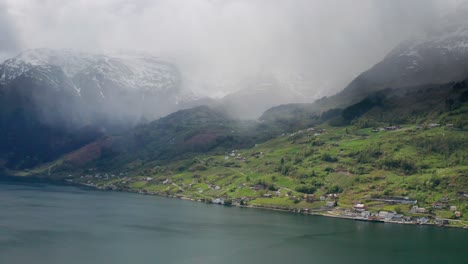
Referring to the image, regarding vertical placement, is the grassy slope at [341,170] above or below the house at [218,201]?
above

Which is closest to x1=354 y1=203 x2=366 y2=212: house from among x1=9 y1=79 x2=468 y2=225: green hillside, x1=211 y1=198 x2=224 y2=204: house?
x1=9 y1=79 x2=468 y2=225: green hillside

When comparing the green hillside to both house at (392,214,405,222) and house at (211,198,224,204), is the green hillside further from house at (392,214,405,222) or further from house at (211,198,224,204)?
house at (392,214,405,222)

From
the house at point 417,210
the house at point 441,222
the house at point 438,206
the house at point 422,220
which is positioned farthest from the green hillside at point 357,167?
the house at point 441,222

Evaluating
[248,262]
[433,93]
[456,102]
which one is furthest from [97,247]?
[433,93]

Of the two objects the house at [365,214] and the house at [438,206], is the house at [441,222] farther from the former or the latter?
the house at [365,214]

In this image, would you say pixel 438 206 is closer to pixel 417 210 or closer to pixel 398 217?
pixel 417 210

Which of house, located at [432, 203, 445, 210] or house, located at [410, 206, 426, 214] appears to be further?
house, located at [410, 206, 426, 214]

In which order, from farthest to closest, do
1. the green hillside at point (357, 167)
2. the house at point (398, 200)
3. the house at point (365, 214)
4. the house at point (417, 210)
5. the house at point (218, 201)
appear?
the house at point (218, 201)
the green hillside at point (357, 167)
the house at point (365, 214)
the house at point (398, 200)
the house at point (417, 210)

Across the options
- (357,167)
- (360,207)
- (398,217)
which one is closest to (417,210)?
(398,217)

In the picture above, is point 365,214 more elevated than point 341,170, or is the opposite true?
point 341,170
